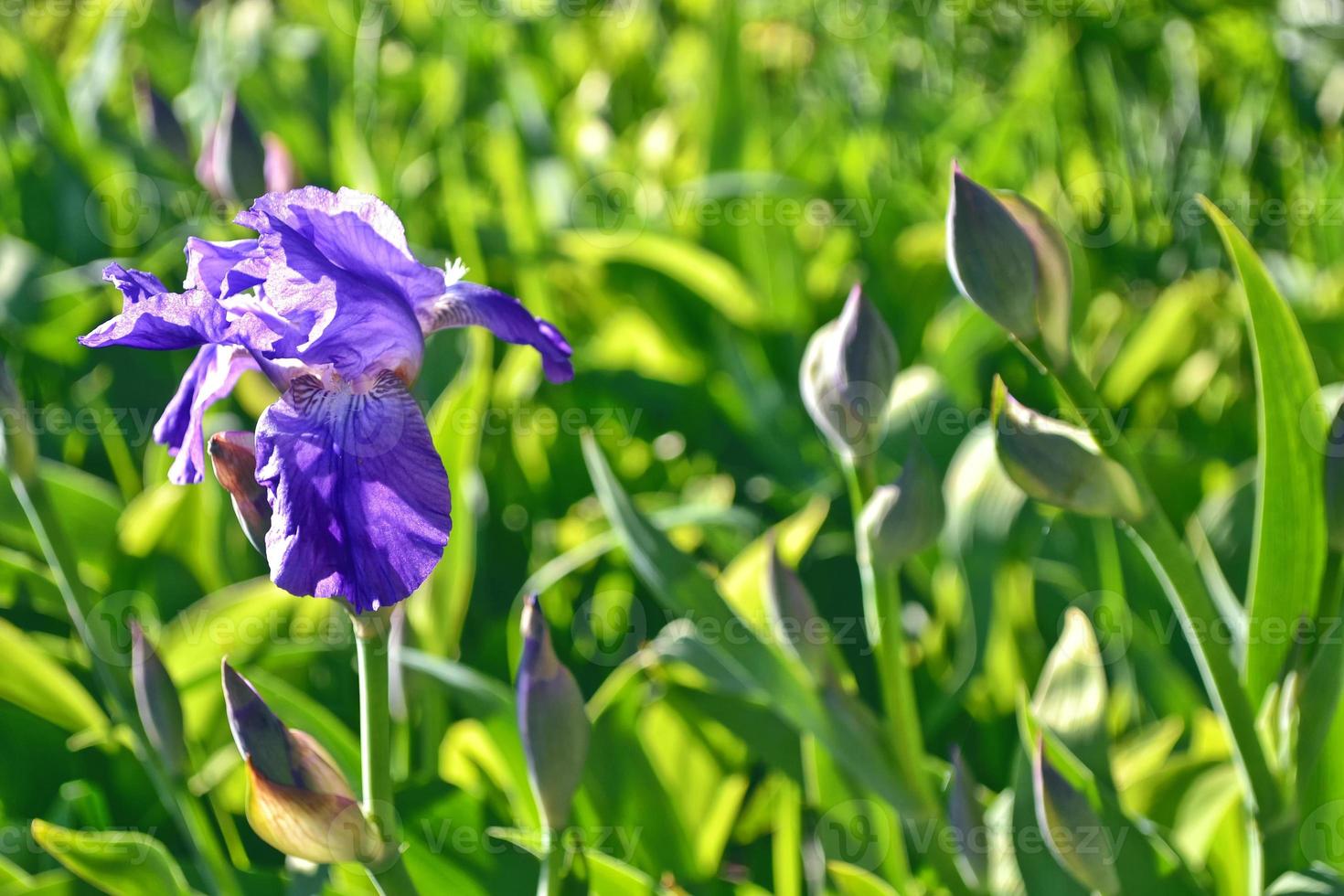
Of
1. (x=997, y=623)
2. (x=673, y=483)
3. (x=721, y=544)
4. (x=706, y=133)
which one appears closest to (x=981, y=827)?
(x=997, y=623)

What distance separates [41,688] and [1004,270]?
2.39 feet

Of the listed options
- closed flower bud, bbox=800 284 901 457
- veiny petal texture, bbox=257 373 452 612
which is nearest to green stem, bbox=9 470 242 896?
veiny petal texture, bbox=257 373 452 612

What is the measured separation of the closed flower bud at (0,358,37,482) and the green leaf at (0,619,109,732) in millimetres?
174

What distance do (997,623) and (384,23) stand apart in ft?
6.55

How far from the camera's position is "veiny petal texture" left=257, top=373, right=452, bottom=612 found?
1.57 ft

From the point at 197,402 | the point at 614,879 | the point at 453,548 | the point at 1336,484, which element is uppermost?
the point at 197,402

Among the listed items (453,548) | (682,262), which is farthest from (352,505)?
(682,262)

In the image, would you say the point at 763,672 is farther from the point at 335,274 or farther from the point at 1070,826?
the point at 335,274

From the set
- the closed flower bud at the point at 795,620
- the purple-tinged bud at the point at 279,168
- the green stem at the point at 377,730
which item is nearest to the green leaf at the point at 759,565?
the closed flower bud at the point at 795,620

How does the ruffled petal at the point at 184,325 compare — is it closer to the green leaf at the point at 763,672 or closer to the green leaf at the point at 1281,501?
the green leaf at the point at 763,672

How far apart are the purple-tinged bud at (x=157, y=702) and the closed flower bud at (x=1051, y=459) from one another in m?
0.49

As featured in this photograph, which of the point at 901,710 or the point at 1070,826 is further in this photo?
the point at 901,710

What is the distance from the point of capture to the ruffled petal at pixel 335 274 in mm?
497

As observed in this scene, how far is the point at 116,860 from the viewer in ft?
2.44
